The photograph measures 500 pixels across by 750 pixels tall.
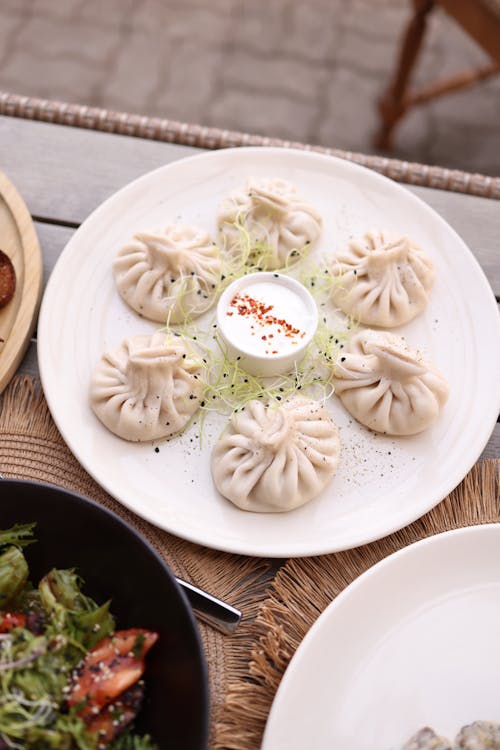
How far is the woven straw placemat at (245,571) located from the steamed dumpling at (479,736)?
0.40m

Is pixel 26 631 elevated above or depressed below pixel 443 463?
below

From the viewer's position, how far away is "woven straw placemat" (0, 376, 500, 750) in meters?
1.62

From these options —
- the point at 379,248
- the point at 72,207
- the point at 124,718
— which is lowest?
the point at 124,718

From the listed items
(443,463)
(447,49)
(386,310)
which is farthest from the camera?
(447,49)

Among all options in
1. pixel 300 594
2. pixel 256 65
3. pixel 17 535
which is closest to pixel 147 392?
pixel 17 535

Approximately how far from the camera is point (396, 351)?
1950mm

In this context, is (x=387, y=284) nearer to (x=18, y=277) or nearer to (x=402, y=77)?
(x=18, y=277)

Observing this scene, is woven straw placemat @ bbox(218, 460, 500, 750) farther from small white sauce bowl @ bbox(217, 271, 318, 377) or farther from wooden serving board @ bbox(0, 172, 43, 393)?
wooden serving board @ bbox(0, 172, 43, 393)

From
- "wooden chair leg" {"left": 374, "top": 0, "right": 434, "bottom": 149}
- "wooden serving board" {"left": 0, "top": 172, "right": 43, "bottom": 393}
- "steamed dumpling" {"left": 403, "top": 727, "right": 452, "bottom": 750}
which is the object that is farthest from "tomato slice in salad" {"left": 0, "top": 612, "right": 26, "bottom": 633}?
"wooden chair leg" {"left": 374, "top": 0, "right": 434, "bottom": 149}

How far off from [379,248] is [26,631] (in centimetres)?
143

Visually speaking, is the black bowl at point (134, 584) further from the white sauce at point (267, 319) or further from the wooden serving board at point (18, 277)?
the white sauce at point (267, 319)

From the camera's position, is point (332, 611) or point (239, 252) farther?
point (239, 252)

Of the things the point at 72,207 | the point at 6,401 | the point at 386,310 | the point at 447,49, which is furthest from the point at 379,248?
the point at 447,49

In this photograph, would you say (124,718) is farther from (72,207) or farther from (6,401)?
(72,207)
